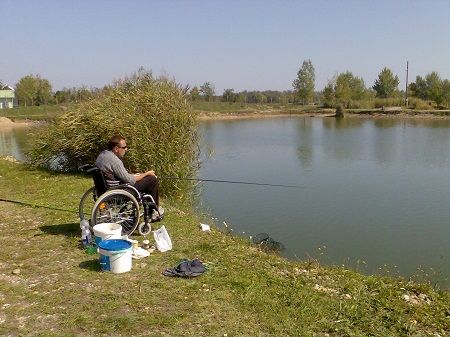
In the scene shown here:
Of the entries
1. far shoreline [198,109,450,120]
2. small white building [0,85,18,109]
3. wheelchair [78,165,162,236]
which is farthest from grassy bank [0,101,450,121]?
wheelchair [78,165,162,236]

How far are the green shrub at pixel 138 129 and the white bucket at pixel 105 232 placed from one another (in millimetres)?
3967

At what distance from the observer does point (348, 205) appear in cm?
948

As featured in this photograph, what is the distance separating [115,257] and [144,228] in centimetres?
122

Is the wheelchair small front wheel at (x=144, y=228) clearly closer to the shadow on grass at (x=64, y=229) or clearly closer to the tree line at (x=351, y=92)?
the shadow on grass at (x=64, y=229)

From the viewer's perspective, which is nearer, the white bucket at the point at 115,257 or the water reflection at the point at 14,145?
the white bucket at the point at 115,257

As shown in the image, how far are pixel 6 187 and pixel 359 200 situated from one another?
25.5 ft

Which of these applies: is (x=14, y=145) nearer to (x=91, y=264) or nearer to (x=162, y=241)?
(x=162, y=241)

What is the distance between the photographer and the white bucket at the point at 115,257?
12.5 ft

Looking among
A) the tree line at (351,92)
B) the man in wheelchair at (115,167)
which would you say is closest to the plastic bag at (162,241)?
the man in wheelchair at (115,167)

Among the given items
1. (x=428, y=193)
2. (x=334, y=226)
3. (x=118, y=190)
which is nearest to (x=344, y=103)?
(x=428, y=193)

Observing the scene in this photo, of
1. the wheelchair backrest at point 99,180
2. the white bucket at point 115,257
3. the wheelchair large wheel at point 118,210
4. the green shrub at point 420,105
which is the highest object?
the green shrub at point 420,105

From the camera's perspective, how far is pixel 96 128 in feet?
30.3

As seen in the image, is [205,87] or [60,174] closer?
[60,174]

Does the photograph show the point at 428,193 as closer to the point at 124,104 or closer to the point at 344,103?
the point at 124,104
